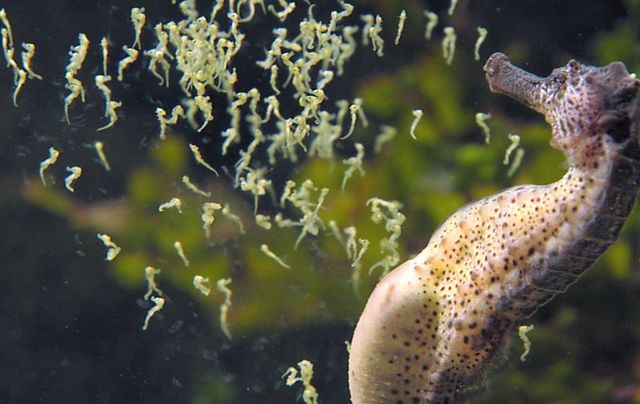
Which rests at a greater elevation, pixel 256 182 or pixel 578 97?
pixel 578 97

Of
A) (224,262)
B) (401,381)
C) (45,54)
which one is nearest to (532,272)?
(401,381)

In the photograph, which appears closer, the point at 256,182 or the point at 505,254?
the point at 505,254

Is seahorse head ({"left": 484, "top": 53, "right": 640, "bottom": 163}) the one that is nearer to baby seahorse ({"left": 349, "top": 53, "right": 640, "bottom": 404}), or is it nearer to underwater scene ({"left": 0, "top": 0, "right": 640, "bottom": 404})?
baby seahorse ({"left": 349, "top": 53, "right": 640, "bottom": 404})

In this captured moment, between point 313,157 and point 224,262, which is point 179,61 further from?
point 224,262

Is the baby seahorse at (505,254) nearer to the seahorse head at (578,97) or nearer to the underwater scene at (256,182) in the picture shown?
the seahorse head at (578,97)

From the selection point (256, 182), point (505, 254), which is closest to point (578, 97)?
point (505, 254)

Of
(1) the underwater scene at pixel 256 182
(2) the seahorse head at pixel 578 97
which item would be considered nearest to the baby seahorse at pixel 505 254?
(2) the seahorse head at pixel 578 97

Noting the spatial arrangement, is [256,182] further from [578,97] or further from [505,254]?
[578,97]
